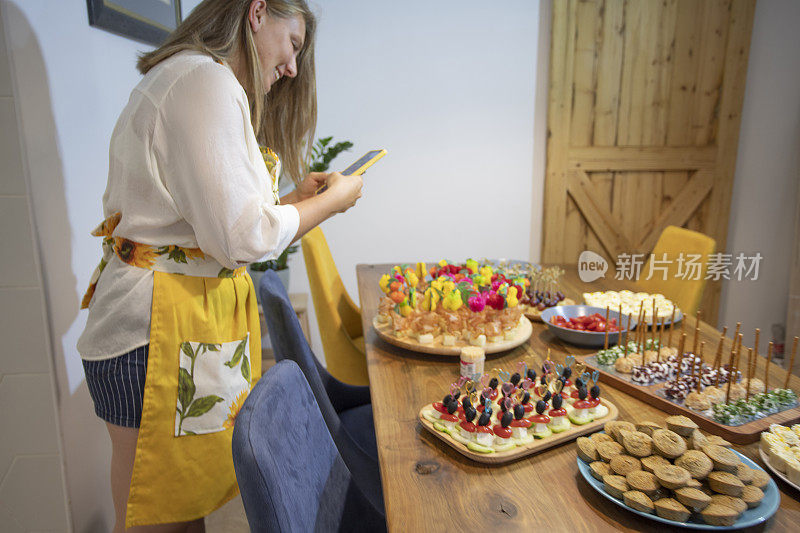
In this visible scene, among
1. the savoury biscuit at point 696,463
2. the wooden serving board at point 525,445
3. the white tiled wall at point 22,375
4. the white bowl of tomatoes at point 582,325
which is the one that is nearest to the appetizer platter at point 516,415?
the wooden serving board at point 525,445

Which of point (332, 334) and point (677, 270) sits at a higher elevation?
point (677, 270)

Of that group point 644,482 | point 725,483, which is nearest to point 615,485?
point 644,482

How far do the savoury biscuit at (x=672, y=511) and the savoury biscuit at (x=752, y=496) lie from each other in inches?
3.9

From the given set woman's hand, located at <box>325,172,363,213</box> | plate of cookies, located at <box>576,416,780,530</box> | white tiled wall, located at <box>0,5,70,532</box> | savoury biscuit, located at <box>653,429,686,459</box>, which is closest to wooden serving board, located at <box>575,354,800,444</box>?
plate of cookies, located at <box>576,416,780,530</box>

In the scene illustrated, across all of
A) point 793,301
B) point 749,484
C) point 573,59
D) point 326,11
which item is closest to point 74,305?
point 749,484

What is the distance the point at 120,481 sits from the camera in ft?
3.95

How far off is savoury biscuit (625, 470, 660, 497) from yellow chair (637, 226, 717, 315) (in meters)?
1.54

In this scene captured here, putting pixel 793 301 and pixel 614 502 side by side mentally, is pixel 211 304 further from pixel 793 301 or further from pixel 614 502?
pixel 793 301

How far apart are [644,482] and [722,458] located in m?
0.13

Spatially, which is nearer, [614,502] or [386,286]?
[614,502]

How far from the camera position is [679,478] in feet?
2.60

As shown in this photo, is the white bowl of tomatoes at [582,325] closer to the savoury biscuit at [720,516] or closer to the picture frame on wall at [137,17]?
the savoury biscuit at [720,516]

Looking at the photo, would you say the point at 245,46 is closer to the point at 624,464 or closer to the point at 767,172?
the point at 624,464

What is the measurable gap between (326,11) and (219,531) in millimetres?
2787
